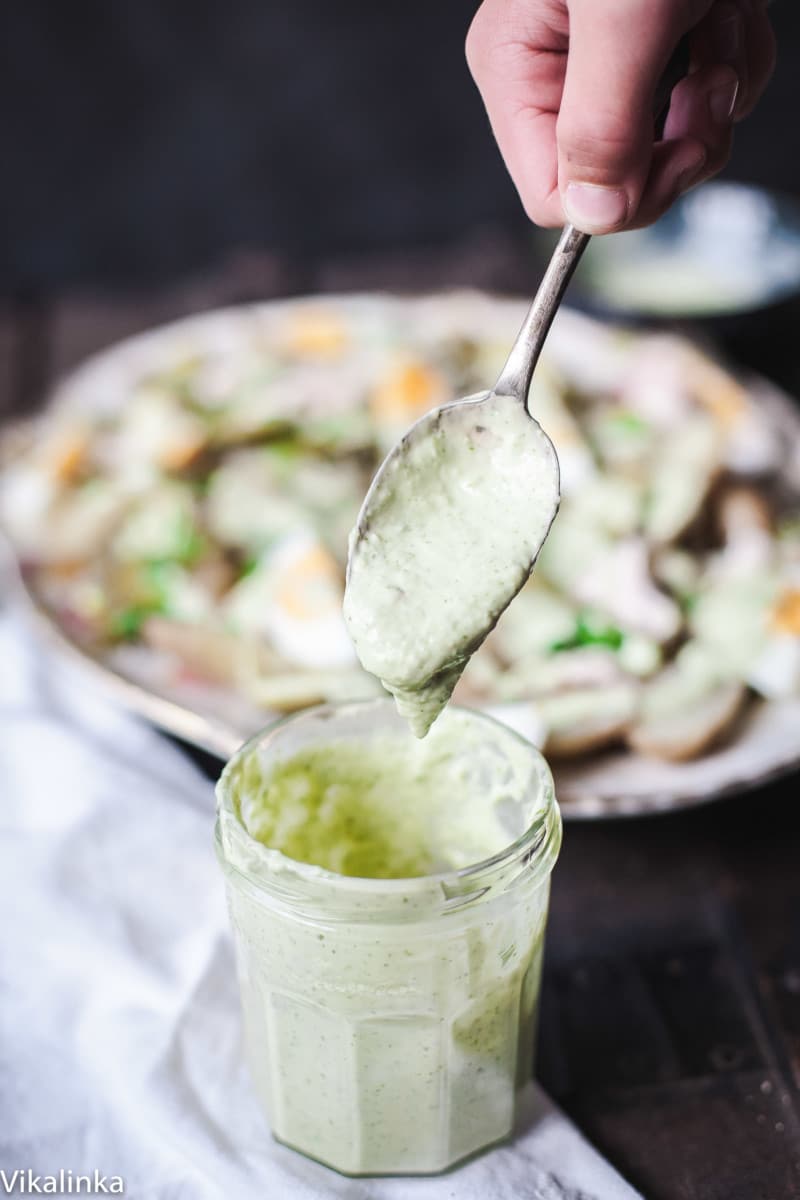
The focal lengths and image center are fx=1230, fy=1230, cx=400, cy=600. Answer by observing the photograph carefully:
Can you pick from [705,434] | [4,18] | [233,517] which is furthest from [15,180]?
[705,434]

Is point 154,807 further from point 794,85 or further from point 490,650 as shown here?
point 794,85

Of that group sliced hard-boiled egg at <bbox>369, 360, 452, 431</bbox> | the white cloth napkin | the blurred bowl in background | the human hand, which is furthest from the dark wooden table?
the blurred bowl in background

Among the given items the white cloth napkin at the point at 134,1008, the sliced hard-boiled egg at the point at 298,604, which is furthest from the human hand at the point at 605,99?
the white cloth napkin at the point at 134,1008

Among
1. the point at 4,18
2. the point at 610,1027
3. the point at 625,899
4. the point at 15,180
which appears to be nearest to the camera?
the point at 610,1027

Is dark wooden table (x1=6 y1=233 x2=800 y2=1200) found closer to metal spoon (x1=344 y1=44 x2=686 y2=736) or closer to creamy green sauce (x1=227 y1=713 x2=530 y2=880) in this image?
creamy green sauce (x1=227 y1=713 x2=530 y2=880)

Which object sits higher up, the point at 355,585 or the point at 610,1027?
the point at 355,585

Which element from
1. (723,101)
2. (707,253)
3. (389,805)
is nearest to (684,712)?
(389,805)

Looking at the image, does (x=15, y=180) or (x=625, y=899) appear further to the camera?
(x=15, y=180)
